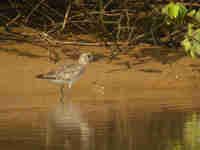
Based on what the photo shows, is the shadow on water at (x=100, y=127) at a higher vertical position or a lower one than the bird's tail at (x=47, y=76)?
lower

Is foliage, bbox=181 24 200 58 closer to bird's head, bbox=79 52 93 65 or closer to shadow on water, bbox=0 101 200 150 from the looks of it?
shadow on water, bbox=0 101 200 150

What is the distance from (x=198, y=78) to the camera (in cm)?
1082

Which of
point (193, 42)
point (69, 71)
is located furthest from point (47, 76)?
point (193, 42)

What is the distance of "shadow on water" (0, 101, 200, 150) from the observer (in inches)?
203

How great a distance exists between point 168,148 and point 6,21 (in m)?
8.34

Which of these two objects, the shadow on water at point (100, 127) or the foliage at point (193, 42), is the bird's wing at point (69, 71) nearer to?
the shadow on water at point (100, 127)

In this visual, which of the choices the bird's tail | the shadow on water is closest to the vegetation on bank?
the bird's tail

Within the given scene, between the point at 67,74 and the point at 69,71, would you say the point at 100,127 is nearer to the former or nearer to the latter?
the point at 67,74

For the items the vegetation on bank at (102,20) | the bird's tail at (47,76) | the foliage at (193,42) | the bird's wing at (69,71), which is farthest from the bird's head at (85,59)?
the foliage at (193,42)

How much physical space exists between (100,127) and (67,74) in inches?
162

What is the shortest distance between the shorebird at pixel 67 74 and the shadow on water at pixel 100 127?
1769 mm

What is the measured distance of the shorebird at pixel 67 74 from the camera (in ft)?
32.7

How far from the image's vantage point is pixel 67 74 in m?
10.2

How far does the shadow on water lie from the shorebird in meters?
1.77
